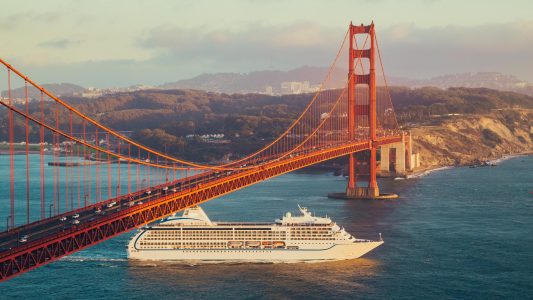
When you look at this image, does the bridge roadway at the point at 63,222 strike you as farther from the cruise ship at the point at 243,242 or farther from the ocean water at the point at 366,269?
the ocean water at the point at 366,269

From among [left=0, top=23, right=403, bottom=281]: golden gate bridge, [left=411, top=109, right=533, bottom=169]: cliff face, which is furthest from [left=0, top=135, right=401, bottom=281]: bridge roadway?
[left=411, top=109, right=533, bottom=169]: cliff face

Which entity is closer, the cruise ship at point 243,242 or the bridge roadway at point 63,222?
the bridge roadway at point 63,222

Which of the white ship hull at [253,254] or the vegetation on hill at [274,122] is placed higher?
the vegetation on hill at [274,122]

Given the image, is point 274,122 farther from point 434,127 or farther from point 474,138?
point 474,138

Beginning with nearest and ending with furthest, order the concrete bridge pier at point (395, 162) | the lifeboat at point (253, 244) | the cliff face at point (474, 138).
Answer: the lifeboat at point (253, 244)
the concrete bridge pier at point (395, 162)
the cliff face at point (474, 138)

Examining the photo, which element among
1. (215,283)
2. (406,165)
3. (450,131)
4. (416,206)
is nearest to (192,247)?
(215,283)

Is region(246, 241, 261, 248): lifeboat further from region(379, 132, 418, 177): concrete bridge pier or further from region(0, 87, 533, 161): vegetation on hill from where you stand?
region(0, 87, 533, 161): vegetation on hill

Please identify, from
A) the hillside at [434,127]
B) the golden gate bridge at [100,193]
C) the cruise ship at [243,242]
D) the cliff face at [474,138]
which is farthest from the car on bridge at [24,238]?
the hillside at [434,127]
